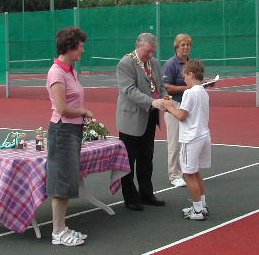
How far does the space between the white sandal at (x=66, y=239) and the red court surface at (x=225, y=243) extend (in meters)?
0.75

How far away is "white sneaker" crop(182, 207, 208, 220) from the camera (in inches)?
283

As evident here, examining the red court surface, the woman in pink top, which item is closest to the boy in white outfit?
the red court surface

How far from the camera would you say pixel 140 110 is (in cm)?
763

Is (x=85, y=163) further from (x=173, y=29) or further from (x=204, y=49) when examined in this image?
(x=204, y=49)

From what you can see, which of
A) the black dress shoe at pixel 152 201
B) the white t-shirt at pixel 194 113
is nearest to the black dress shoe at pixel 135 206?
the black dress shoe at pixel 152 201

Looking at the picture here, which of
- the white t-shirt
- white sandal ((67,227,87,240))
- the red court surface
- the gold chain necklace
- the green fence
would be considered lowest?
the red court surface

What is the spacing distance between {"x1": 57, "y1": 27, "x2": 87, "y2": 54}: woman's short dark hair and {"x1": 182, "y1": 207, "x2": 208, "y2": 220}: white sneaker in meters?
2.11

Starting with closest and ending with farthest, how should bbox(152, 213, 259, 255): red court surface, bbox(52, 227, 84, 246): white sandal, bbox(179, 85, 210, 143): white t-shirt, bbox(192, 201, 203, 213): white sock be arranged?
bbox(152, 213, 259, 255): red court surface, bbox(52, 227, 84, 246): white sandal, bbox(179, 85, 210, 143): white t-shirt, bbox(192, 201, 203, 213): white sock

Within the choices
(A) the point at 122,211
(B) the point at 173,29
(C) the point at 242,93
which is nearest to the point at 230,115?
(C) the point at 242,93

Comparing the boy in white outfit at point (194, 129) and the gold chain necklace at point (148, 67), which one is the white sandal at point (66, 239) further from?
the gold chain necklace at point (148, 67)

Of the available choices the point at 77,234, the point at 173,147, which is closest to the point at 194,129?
the point at 77,234

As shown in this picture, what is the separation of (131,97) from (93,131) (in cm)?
55

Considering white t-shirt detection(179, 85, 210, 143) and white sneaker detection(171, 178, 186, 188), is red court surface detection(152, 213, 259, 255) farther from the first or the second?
white sneaker detection(171, 178, 186, 188)

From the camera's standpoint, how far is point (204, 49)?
86.9ft
